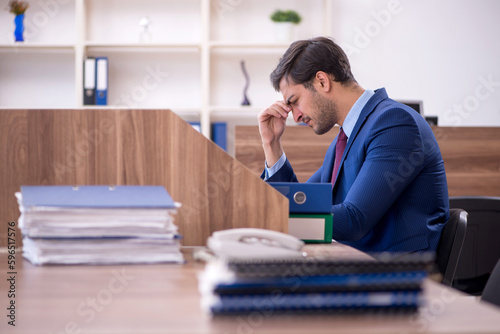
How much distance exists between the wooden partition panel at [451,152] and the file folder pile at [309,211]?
1.86 meters

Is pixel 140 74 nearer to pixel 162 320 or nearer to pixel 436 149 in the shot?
pixel 436 149

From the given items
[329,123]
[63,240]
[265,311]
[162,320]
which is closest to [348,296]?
[265,311]

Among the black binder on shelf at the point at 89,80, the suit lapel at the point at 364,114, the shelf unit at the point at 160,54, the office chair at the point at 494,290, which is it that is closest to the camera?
the office chair at the point at 494,290

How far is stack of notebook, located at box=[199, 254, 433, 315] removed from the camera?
26.4 inches

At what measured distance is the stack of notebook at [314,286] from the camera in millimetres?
671

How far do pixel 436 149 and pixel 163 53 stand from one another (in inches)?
111

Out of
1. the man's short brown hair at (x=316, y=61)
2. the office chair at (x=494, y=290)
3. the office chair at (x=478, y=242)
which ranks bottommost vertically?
the office chair at (x=478, y=242)

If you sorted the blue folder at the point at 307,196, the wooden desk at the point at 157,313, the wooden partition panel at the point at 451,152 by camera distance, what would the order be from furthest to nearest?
the wooden partition panel at the point at 451,152 < the blue folder at the point at 307,196 < the wooden desk at the point at 157,313

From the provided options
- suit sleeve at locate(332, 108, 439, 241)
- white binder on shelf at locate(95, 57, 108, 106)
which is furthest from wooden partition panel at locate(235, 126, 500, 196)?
suit sleeve at locate(332, 108, 439, 241)

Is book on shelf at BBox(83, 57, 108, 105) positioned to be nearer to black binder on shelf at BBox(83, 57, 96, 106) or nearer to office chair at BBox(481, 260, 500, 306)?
black binder on shelf at BBox(83, 57, 96, 106)

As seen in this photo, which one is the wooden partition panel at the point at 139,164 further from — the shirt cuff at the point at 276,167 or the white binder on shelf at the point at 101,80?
the white binder on shelf at the point at 101,80

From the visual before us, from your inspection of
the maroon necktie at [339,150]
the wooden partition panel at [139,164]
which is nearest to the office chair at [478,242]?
the maroon necktie at [339,150]

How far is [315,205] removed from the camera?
4.36 ft

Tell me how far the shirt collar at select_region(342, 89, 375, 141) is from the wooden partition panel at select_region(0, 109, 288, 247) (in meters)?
→ 0.85
